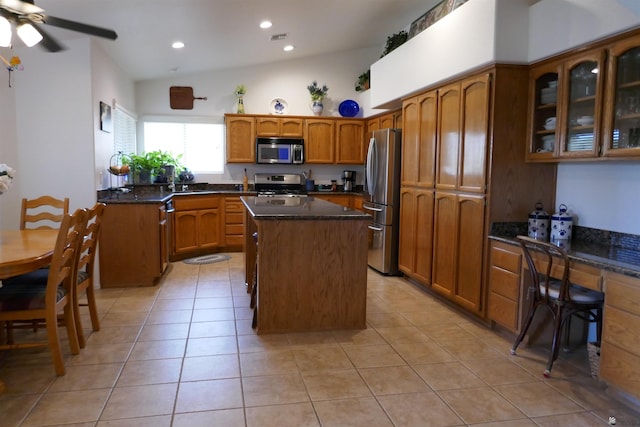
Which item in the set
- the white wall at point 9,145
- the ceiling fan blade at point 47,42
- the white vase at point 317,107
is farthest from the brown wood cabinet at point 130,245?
the white vase at point 317,107

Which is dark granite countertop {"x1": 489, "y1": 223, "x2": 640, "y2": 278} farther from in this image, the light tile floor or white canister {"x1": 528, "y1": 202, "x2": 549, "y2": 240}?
the light tile floor

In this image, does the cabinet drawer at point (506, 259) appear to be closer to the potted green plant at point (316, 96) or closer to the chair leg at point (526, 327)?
the chair leg at point (526, 327)

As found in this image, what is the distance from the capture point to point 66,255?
8.39 feet

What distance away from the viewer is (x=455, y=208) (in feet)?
12.3

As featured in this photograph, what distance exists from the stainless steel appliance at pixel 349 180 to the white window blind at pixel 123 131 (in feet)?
10.5

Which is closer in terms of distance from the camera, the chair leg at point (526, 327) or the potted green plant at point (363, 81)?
the chair leg at point (526, 327)

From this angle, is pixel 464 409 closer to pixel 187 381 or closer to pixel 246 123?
pixel 187 381

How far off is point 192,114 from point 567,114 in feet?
17.3

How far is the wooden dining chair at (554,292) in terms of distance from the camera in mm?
2592

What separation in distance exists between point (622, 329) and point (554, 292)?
0.48 m

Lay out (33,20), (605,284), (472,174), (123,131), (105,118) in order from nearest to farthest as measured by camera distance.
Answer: (33,20), (605,284), (472,174), (105,118), (123,131)

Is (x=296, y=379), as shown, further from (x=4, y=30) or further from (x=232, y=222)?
(x=232, y=222)

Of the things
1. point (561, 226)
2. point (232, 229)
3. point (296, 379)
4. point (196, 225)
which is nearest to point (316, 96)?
point (232, 229)

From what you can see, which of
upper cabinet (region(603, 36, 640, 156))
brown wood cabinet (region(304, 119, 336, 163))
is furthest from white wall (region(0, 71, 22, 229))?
upper cabinet (region(603, 36, 640, 156))
